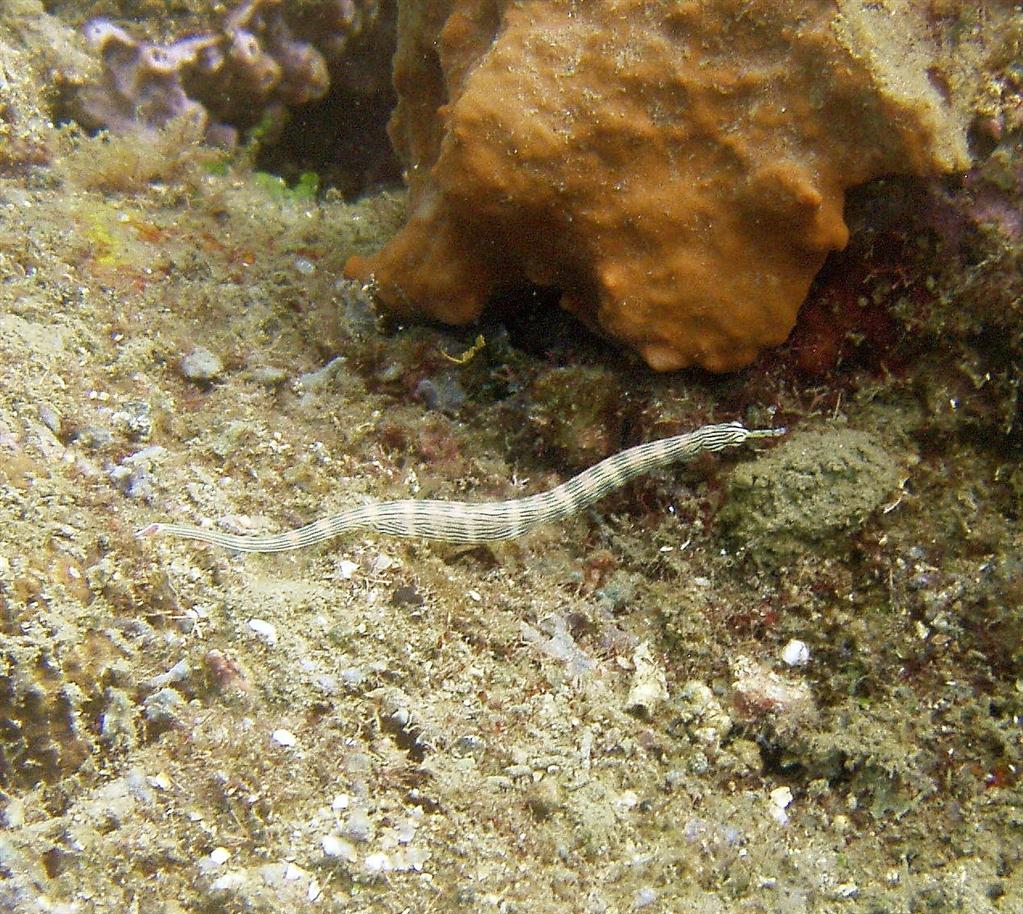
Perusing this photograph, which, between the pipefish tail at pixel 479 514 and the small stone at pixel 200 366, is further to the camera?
the small stone at pixel 200 366

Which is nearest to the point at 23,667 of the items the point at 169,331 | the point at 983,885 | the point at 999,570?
the point at 169,331

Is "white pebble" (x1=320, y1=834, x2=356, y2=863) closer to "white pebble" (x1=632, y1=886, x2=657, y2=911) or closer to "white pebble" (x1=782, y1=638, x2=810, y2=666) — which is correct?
"white pebble" (x1=632, y1=886, x2=657, y2=911)

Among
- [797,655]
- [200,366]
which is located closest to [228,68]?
[200,366]

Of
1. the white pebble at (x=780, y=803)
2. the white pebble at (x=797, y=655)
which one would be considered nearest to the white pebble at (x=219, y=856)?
the white pebble at (x=780, y=803)

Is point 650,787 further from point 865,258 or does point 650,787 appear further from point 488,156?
point 488,156

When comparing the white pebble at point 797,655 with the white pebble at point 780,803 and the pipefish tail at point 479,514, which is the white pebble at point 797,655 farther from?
the pipefish tail at point 479,514

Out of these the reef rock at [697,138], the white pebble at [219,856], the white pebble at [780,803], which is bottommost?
the white pebble at [219,856]
